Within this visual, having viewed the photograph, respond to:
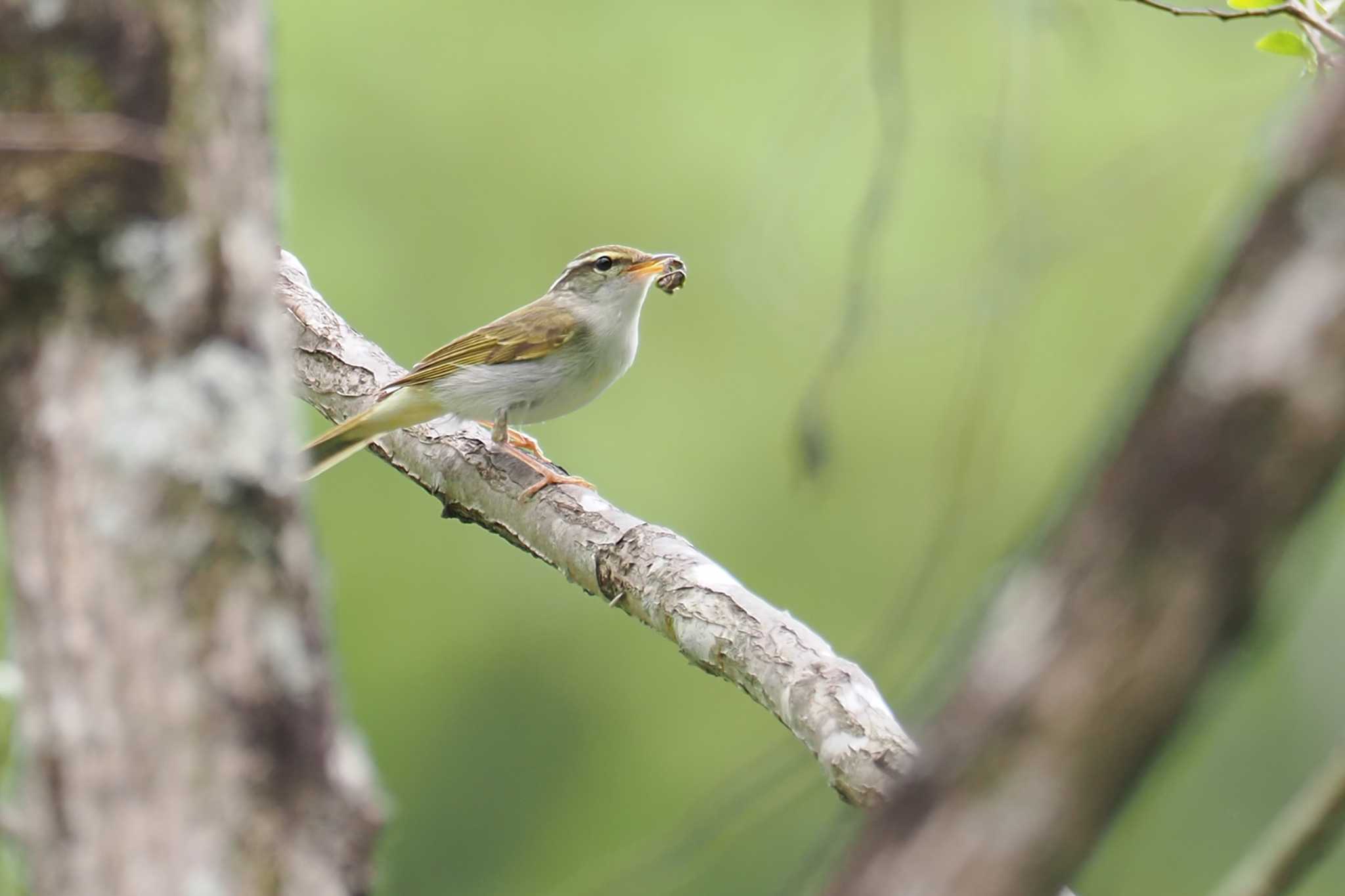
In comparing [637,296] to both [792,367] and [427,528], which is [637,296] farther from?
[427,528]

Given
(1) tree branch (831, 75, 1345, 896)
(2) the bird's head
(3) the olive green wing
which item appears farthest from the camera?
(2) the bird's head

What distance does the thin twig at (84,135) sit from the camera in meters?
1.42

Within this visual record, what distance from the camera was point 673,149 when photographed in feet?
52.7

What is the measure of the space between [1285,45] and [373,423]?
10.5ft

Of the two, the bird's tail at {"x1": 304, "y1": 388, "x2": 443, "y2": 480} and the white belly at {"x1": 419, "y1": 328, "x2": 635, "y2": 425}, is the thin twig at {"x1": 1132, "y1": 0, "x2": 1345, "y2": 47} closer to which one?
the bird's tail at {"x1": 304, "y1": 388, "x2": 443, "y2": 480}

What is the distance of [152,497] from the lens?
142cm

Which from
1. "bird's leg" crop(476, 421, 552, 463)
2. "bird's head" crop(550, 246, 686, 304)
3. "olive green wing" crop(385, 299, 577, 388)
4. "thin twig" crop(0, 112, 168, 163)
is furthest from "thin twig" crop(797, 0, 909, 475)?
"bird's head" crop(550, 246, 686, 304)

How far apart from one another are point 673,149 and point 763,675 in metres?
13.3

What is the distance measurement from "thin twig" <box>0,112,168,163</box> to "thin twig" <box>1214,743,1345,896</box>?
1.27 m

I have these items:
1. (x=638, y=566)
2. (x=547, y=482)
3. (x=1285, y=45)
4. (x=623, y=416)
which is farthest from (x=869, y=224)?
(x=623, y=416)

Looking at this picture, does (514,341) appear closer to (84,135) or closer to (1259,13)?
(1259,13)

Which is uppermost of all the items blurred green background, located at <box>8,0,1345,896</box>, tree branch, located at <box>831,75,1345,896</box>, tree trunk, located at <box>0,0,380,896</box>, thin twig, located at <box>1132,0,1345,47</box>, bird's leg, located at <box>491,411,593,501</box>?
thin twig, located at <box>1132,0,1345,47</box>

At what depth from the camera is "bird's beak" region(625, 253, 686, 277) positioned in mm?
6520

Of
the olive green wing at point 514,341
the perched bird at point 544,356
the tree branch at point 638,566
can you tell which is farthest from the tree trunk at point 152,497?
the olive green wing at point 514,341
